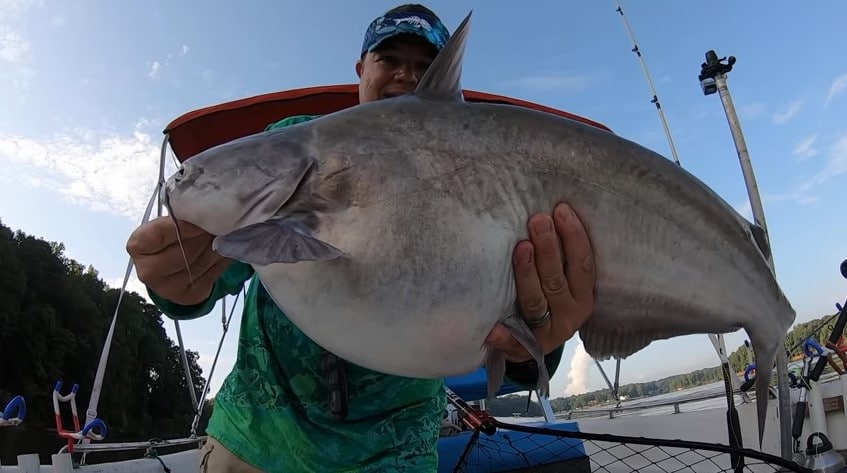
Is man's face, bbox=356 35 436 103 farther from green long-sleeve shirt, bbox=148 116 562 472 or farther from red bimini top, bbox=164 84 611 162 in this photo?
red bimini top, bbox=164 84 611 162

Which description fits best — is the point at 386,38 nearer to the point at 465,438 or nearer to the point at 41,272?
the point at 465,438

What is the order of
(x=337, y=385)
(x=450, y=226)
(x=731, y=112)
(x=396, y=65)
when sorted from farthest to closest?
(x=731, y=112) < (x=396, y=65) < (x=337, y=385) < (x=450, y=226)

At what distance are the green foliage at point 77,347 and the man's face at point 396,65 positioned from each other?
116 ft

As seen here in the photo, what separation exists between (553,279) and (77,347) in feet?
156

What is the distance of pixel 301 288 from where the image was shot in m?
1.42

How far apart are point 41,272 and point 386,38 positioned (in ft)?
162

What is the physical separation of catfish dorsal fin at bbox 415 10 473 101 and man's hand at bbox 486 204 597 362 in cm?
49

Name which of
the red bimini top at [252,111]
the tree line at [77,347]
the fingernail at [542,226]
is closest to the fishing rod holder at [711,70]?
the red bimini top at [252,111]

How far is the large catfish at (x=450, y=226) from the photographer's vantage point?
1.41 m

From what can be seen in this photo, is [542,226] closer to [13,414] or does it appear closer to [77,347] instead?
[13,414]

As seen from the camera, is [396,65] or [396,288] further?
[396,65]

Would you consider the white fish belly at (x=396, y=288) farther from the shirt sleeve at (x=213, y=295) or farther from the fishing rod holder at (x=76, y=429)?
the fishing rod holder at (x=76, y=429)

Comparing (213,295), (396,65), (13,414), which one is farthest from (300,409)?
(13,414)

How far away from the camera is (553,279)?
171 centimetres
